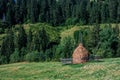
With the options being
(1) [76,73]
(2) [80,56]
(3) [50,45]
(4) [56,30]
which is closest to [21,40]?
(3) [50,45]

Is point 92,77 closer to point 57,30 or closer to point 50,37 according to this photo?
point 50,37

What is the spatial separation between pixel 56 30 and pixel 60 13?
90.4ft

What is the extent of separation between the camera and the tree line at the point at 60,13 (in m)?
176

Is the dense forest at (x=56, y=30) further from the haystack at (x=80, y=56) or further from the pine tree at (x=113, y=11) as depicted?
the haystack at (x=80, y=56)

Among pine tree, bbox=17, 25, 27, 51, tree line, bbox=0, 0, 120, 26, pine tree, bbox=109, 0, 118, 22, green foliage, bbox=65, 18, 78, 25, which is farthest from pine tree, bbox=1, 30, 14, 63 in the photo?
pine tree, bbox=109, 0, 118, 22

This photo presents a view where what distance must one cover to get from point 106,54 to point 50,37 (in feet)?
138

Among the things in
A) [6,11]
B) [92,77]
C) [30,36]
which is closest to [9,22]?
[6,11]

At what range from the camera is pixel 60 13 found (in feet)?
626

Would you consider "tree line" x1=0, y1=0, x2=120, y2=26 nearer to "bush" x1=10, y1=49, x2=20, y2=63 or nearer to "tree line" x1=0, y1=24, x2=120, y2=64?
"tree line" x1=0, y1=24, x2=120, y2=64

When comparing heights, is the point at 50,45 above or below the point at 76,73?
below

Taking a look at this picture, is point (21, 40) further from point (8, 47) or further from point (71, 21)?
point (71, 21)

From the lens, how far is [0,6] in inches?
7835

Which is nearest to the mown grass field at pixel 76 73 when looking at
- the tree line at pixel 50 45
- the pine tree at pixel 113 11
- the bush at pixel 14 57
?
the tree line at pixel 50 45

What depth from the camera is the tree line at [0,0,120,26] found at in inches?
6942
